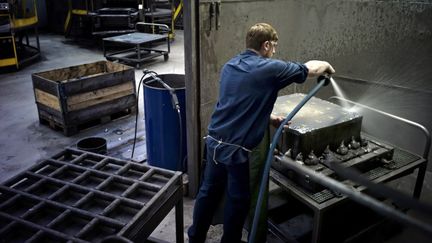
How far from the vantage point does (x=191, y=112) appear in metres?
3.16

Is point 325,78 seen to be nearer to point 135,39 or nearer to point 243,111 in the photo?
point 243,111

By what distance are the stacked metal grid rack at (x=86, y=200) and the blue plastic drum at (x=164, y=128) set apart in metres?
1.14

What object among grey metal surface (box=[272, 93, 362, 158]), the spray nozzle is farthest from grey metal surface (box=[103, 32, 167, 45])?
the spray nozzle

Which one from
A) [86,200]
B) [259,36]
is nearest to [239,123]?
[259,36]

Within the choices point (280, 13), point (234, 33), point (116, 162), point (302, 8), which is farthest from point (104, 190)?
point (302, 8)

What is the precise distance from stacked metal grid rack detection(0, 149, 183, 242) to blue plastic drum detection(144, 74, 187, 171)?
114 cm

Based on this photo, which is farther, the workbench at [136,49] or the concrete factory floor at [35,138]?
the workbench at [136,49]

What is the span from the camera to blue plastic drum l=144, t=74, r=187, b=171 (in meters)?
3.43

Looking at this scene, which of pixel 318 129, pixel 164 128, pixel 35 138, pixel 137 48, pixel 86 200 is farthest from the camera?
pixel 137 48

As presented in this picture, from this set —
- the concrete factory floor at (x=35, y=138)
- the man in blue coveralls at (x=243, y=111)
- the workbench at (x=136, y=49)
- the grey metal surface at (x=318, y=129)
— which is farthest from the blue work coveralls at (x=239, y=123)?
the workbench at (x=136, y=49)

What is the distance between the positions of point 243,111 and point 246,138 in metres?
0.17

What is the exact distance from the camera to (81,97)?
186 inches

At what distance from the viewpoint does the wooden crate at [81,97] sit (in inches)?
182

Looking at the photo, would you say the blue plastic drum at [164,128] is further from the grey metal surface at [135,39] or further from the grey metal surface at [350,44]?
the grey metal surface at [135,39]
